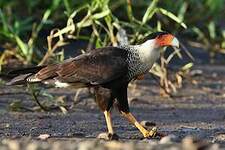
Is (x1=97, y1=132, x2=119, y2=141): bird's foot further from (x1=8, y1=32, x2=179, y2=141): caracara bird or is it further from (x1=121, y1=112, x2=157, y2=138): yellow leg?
(x1=121, y1=112, x2=157, y2=138): yellow leg

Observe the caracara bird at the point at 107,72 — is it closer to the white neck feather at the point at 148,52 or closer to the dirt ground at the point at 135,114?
the white neck feather at the point at 148,52

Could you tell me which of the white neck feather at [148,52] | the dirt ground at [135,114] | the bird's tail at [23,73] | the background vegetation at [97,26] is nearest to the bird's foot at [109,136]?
the dirt ground at [135,114]

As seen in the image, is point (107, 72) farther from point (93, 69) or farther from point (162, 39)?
point (162, 39)

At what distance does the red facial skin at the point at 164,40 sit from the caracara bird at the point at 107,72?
0.7 inches

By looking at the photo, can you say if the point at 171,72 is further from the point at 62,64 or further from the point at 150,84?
the point at 62,64

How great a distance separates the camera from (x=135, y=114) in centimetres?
670

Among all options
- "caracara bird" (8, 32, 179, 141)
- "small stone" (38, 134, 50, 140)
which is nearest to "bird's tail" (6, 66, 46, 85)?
"caracara bird" (8, 32, 179, 141)

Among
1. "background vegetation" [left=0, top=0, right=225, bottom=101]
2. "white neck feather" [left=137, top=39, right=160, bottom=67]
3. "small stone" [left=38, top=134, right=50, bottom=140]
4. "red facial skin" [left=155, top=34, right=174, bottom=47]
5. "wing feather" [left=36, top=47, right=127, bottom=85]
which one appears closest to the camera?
"small stone" [left=38, top=134, right=50, bottom=140]

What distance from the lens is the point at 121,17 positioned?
8.88 meters

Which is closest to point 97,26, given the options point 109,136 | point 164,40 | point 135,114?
point 135,114

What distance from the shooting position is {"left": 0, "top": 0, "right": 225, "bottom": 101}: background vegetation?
23.5ft

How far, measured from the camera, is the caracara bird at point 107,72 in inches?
215

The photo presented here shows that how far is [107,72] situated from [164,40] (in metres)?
0.50

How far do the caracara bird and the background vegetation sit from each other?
1.87ft
